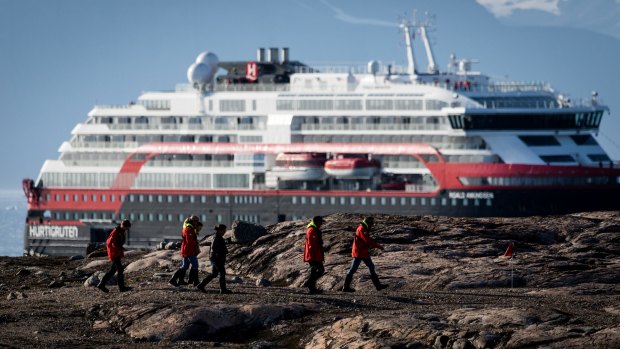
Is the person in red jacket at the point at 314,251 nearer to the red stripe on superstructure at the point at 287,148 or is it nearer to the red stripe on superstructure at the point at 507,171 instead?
the red stripe on superstructure at the point at 507,171

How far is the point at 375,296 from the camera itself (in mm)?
30266

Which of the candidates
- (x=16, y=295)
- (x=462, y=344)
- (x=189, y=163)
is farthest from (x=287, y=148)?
(x=462, y=344)

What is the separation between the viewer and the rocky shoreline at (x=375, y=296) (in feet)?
87.7

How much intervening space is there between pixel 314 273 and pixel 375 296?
1.25 m

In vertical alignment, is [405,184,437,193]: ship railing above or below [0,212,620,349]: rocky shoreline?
above

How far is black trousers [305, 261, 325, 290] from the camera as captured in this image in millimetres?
30656

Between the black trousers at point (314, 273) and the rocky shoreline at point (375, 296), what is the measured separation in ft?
1.12

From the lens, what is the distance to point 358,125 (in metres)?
80.4

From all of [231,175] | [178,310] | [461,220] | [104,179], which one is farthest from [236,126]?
[178,310]

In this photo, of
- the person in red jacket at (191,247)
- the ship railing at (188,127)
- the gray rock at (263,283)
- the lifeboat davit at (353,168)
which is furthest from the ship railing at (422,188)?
the person in red jacket at (191,247)

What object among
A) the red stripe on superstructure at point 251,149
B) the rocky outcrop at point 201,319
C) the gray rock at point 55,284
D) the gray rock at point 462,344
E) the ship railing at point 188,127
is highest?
the ship railing at point 188,127

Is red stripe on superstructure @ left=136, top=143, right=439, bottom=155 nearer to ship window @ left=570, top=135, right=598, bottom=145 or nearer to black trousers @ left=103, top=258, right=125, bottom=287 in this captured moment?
ship window @ left=570, top=135, right=598, bottom=145

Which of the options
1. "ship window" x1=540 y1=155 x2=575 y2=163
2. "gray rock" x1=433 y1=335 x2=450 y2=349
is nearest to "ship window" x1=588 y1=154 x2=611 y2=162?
"ship window" x1=540 y1=155 x2=575 y2=163

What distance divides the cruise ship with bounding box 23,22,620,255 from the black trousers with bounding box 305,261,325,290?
4502cm
